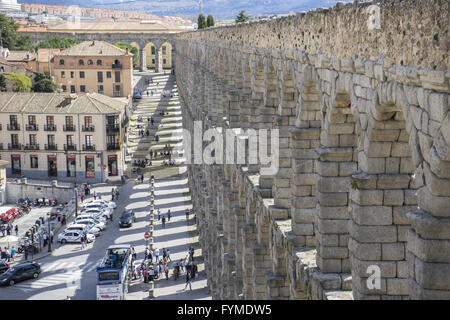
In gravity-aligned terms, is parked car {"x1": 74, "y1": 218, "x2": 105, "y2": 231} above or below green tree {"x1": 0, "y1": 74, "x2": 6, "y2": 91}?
below

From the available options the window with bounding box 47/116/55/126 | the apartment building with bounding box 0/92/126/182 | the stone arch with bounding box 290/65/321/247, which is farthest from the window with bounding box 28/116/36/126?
the stone arch with bounding box 290/65/321/247

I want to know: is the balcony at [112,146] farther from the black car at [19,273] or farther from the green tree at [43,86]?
the black car at [19,273]

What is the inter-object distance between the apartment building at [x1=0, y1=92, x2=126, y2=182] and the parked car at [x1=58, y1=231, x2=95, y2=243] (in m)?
20.6

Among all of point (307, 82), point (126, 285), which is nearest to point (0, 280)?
point (126, 285)

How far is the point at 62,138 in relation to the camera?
258ft

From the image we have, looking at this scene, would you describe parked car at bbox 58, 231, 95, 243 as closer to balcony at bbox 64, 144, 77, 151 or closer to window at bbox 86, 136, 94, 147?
window at bbox 86, 136, 94, 147

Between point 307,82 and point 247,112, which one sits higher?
point 307,82

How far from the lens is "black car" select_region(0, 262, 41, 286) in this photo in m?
48.5

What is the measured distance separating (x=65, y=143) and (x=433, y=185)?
72.7 m

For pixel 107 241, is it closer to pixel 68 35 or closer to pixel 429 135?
pixel 429 135

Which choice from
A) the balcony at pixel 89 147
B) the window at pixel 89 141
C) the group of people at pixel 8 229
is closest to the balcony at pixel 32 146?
the balcony at pixel 89 147

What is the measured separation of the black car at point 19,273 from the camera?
159ft

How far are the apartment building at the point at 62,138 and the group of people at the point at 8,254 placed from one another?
22.5 m

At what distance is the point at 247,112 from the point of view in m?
29.8
